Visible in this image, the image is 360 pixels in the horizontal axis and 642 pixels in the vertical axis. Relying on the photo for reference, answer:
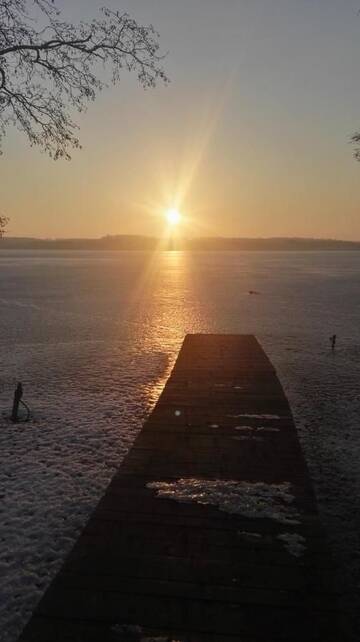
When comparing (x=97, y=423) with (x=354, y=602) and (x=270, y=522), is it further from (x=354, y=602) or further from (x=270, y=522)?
(x=354, y=602)

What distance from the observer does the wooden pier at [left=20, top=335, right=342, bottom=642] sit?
3.50 meters

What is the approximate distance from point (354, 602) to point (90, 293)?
3388 cm

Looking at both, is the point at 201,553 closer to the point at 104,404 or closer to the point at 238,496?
the point at 238,496

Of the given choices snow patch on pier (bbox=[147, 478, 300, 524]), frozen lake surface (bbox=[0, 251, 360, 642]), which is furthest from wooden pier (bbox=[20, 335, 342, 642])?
frozen lake surface (bbox=[0, 251, 360, 642])

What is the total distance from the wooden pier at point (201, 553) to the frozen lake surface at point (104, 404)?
69 cm

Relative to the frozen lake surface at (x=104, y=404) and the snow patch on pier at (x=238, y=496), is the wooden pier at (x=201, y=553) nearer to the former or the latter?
the snow patch on pier at (x=238, y=496)

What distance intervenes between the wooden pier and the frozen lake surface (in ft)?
2.26

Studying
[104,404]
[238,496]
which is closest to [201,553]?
[238,496]

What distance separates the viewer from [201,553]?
4.34 metres

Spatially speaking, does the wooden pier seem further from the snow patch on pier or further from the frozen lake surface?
the frozen lake surface

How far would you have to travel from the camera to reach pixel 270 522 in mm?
4957

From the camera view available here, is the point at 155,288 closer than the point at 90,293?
No

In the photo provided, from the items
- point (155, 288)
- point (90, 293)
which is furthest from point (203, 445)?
point (155, 288)

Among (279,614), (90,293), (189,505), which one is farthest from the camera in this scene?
(90,293)
